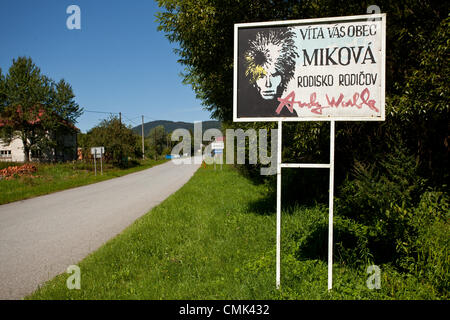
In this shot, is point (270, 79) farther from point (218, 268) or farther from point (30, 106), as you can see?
point (30, 106)

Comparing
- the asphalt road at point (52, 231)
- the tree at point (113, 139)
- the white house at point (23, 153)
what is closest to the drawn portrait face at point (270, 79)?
the asphalt road at point (52, 231)

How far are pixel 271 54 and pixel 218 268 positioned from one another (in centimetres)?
299

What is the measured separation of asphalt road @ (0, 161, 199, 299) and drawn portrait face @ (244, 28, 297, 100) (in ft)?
13.5

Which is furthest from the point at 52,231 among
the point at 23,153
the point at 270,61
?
the point at 23,153

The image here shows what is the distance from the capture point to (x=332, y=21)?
3.12 m

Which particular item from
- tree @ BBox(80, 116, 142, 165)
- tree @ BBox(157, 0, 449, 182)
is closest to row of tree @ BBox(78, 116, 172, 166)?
tree @ BBox(80, 116, 142, 165)

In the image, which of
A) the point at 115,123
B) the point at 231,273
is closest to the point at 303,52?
the point at 231,273

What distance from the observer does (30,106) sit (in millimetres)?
32625

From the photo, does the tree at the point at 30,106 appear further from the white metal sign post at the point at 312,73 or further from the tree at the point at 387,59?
the white metal sign post at the point at 312,73

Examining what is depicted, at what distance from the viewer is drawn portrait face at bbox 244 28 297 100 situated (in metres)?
3.24

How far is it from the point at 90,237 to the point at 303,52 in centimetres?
563

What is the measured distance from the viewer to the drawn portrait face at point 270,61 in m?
3.24

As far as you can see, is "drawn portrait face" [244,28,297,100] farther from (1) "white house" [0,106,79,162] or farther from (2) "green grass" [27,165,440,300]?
(1) "white house" [0,106,79,162]
